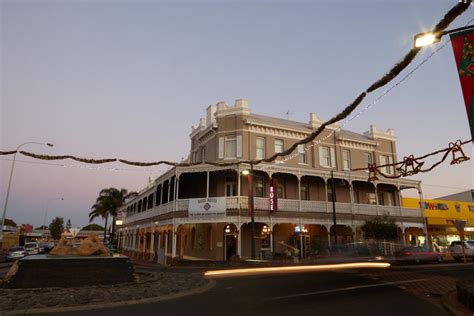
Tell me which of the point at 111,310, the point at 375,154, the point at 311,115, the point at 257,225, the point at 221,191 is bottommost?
the point at 111,310

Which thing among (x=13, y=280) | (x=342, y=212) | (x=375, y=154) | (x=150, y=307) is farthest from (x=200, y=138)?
(x=150, y=307)

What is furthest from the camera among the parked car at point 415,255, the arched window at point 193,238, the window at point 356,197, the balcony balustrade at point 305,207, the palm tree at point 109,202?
the palm tree at point 109,202

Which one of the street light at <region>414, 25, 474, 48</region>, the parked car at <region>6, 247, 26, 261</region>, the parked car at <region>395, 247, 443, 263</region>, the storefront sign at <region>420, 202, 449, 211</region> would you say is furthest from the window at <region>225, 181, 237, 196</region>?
the storefront sign at <region>420, 202, 449, 211</region>

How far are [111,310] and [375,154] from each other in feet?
99.2

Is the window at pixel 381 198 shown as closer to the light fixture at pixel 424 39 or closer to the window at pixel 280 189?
the window at pixel 280 189

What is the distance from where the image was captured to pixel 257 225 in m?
26.5

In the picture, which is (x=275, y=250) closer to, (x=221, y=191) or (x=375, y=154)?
(x=221, y=191)

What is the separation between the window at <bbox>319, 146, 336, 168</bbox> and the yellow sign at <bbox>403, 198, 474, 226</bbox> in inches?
455

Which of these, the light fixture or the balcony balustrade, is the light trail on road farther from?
the light fixture

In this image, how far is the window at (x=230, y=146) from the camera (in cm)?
2734

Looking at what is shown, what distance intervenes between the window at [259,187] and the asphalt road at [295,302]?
14.7 meters

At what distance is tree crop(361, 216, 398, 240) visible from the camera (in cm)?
2616

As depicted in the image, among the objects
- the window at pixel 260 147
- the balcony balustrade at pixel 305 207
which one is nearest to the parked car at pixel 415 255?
the balcony balustrade at pixel 305 207

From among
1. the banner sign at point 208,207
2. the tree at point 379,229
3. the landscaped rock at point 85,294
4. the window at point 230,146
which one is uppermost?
the window at point 230,146
